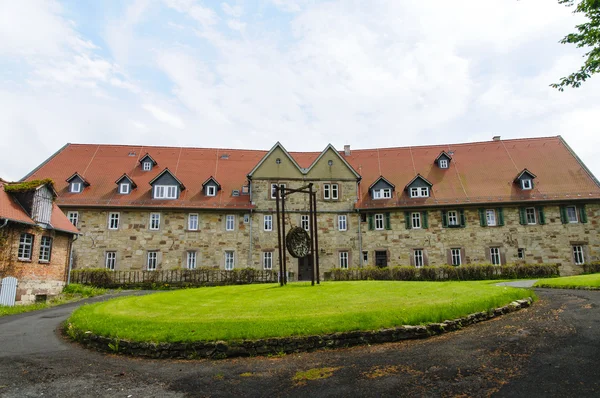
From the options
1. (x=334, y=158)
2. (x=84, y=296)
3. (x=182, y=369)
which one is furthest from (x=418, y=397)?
(x=334, y=158)

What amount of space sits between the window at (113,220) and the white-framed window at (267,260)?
12284 millimetres

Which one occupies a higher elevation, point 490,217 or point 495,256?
point 490,217

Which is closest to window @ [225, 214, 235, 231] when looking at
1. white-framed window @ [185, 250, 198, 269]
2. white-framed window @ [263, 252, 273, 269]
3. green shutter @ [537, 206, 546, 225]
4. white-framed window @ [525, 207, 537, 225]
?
white-framed window @ [185, 250, 198, 269]

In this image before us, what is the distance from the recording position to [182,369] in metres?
8.94

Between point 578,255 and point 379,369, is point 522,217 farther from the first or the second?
point 379,369

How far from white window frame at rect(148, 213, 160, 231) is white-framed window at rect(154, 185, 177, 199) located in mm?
1599

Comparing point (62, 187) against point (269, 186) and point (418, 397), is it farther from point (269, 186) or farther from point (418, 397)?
point (418, 397)

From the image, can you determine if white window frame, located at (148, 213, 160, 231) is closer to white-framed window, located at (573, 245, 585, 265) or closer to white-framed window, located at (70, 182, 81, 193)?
white-framed window, located at (70, 182, 81, 193)

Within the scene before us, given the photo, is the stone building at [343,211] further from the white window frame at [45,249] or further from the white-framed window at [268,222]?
the white window frame at [45,249]

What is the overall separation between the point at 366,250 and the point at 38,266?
2346 cm

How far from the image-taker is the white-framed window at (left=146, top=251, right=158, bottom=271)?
108 feet

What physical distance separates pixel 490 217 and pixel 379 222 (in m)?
8.95

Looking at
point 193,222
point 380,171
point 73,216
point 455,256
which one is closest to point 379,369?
point 455,256

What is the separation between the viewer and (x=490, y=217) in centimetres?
3338
